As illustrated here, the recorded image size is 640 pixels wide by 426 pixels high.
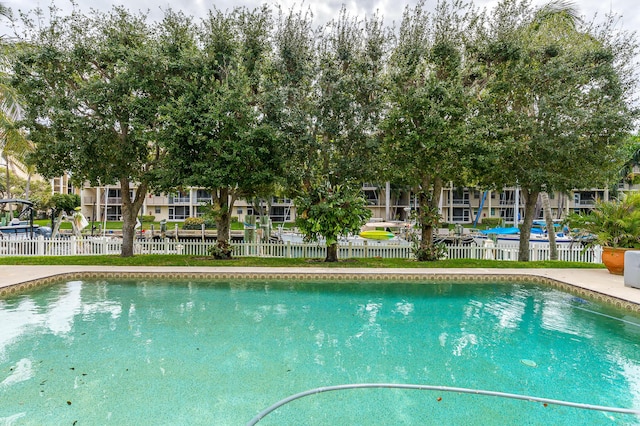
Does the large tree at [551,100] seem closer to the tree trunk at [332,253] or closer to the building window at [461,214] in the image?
the tree trunk at [332,253]

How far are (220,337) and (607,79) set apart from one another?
12.8 m

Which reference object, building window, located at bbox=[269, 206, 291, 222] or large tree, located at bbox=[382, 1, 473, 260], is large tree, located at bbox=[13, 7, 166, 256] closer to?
large tree, located at bbox=[382, 1, 473, 260]

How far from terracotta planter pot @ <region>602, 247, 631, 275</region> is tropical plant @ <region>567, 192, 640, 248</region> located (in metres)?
0.17

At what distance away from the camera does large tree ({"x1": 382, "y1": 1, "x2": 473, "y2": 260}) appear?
11.3 metres

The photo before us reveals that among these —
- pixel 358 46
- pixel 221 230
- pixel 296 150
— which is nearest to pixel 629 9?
pixel 358 46

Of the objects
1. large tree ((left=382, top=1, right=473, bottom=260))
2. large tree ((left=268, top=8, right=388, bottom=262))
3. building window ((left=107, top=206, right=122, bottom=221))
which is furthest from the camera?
building window ((left=107, top=206, right=122, bottom=221))

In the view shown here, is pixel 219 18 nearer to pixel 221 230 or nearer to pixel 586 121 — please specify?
pixel 221 230

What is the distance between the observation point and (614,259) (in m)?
10.8

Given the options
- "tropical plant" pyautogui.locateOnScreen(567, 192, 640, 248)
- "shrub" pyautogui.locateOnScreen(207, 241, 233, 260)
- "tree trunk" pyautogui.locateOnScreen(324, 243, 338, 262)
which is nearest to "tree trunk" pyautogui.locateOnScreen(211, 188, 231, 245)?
"shrub" pyautogui.locateOnScreen(207, 241, 233, 260)

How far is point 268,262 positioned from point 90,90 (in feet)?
24.4

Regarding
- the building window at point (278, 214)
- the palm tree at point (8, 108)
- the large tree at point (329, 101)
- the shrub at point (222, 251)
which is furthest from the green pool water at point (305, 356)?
the building window at point (278, 214)

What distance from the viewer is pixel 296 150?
12.3 meters

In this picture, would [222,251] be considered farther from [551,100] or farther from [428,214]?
[551,100]

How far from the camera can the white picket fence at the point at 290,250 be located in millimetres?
14023
